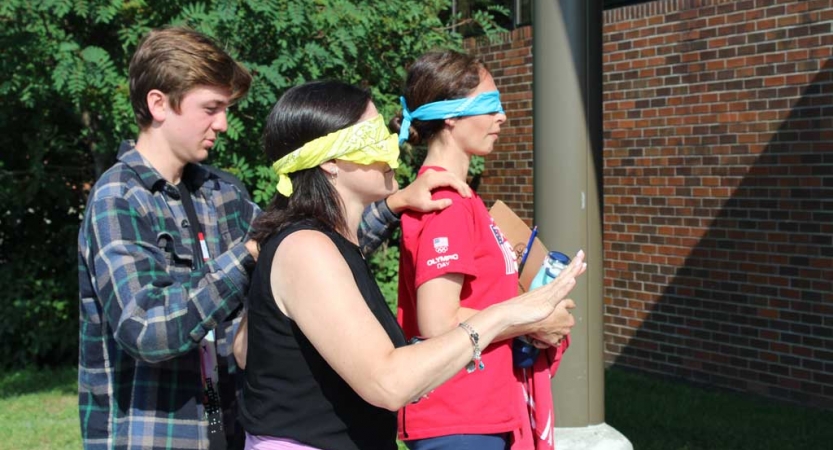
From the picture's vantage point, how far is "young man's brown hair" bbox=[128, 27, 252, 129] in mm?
2719

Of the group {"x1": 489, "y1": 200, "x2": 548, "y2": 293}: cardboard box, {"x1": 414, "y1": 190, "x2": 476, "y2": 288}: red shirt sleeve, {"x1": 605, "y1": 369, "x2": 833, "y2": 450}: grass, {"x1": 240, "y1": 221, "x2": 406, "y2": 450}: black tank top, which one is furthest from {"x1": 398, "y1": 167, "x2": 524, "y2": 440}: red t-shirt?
{"x1": 605, "y1": 369, "x2": 833, "y2": 450}: grass

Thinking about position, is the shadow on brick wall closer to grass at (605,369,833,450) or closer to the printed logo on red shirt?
grass at (605,369,833,450)

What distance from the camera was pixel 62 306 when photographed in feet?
32.5

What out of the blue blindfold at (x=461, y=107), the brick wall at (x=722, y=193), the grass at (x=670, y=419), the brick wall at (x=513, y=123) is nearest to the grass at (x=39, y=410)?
the grass at (x=670, y=419)

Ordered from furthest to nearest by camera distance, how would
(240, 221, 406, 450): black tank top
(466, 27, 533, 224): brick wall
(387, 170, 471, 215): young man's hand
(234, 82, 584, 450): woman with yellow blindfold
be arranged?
(466, 27, 533, 224): brick wall → (387, 170, 471, 215): young man's hand → (240, 221, 406, 450): black tank top → (234, 82, 584, 450): woman with yellow blindfold

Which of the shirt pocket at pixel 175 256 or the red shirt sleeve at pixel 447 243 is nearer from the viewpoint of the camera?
the shirt pocket at pixel 175 256

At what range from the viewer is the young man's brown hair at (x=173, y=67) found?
8.92ft

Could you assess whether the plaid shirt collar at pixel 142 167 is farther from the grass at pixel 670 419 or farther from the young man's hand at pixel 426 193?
the grass at pixel 670 419

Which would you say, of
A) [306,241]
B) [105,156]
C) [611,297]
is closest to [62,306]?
[105,156]

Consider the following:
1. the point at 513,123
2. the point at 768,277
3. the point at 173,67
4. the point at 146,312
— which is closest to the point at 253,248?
the point at 146,312

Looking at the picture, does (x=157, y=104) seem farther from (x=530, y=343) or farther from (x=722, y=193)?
(x=722, y=193)

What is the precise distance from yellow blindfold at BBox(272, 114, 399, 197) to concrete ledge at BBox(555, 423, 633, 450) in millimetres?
2463

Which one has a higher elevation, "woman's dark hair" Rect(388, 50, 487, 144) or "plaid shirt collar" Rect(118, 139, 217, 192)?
A: "woman's dark hair" Rect(388, 50, 487, 144)

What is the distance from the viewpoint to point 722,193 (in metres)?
7.68
